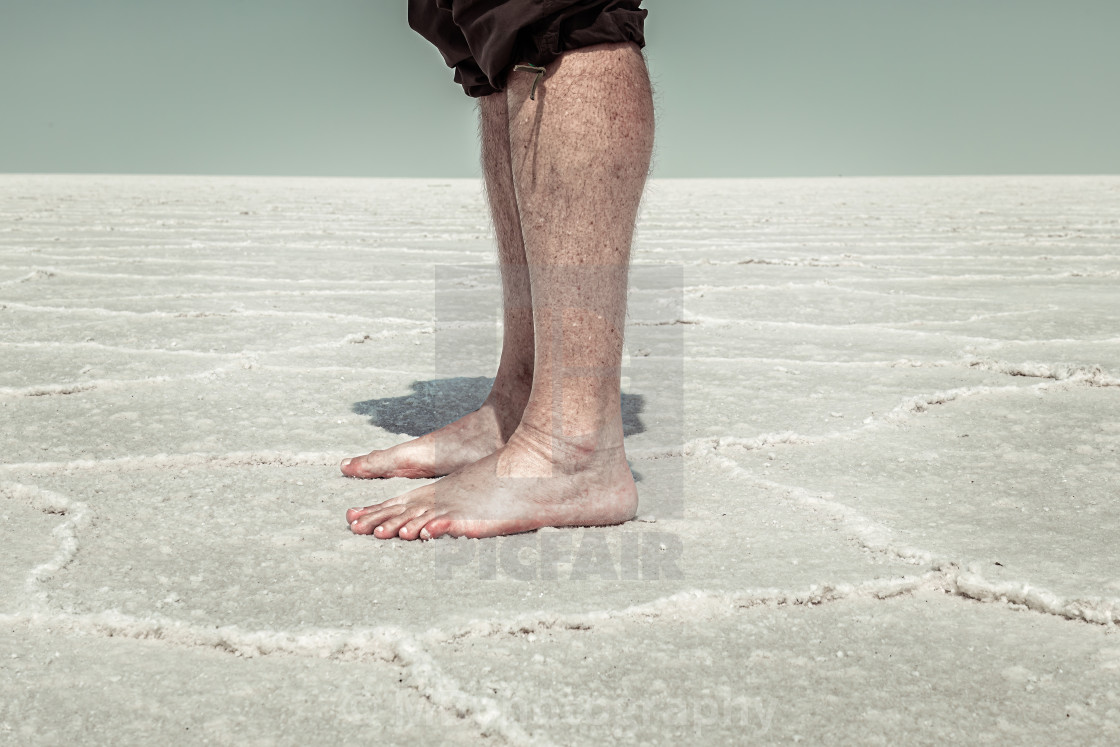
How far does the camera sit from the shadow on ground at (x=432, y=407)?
5.03 ft

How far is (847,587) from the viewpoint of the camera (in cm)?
92

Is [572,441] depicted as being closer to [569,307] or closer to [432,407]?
[569,307]

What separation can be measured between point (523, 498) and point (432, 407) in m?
0.54

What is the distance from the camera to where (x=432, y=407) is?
1.64 meters

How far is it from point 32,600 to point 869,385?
136 cm

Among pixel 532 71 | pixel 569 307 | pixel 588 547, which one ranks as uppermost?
pixel 532 71

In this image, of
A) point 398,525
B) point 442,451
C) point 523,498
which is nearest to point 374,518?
point 398,525

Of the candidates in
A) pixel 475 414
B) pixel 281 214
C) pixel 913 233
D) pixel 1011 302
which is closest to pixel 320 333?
pixel 475 414

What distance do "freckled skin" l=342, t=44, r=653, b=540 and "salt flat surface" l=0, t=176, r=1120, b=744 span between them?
4cm

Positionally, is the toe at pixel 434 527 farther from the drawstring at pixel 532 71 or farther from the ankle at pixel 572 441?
the drawstring at pixel 532 71

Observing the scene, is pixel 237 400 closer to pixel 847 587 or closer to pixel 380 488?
pixel 380 488

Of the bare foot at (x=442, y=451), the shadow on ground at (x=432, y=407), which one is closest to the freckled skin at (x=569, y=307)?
the bare foot at (x=442, y=451)

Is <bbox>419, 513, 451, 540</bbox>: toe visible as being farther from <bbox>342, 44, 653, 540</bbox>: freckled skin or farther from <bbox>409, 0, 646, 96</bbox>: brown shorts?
<bbox>409, 0, 646, 96</bbox>: brown shorts

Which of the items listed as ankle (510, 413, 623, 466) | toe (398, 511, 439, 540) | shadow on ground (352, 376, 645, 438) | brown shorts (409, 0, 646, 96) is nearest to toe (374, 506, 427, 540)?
toe (398, 511, 439, 540)
